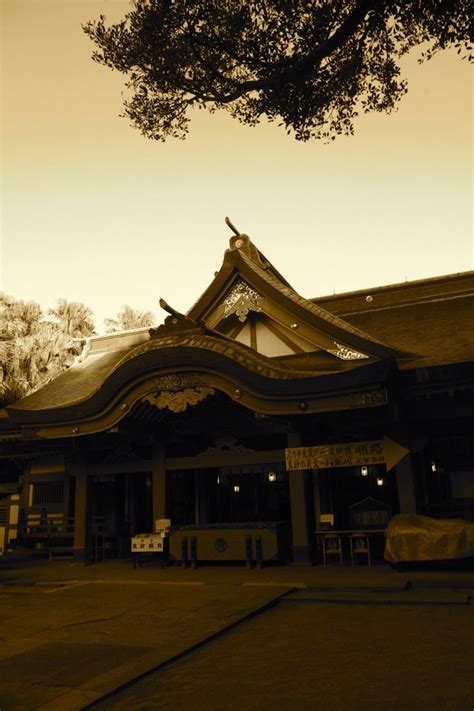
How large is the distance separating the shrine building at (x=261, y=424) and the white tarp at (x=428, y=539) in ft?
2.84

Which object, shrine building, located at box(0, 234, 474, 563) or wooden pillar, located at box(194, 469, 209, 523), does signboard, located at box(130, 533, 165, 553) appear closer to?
shrine building, located at box(0, 234, 474, 563)

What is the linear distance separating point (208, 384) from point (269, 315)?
3532 millimetres

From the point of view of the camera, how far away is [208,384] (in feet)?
38.8

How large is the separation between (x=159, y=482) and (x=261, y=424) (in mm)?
2999

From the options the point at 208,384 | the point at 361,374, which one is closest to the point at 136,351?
the point at 208,384

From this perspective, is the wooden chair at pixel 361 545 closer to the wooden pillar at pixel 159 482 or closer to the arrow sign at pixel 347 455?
the arrow sign at pixel 347 455

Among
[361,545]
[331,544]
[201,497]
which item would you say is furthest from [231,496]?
[361,545]

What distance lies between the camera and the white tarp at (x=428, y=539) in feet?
32.4

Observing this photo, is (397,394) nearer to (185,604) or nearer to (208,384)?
(208,384)

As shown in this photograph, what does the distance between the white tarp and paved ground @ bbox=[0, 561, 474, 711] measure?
35 cm

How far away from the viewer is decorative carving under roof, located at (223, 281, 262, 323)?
48.1 feet

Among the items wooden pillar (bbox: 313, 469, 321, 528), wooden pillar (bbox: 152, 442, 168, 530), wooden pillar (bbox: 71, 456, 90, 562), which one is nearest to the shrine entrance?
wooden pillar (bbox: 313, 469, 321, 528)

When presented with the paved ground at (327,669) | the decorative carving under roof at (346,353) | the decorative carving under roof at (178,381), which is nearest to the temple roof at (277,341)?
the decorative carving under roof at (346,353)

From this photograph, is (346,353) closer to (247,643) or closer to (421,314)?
(421,314)
